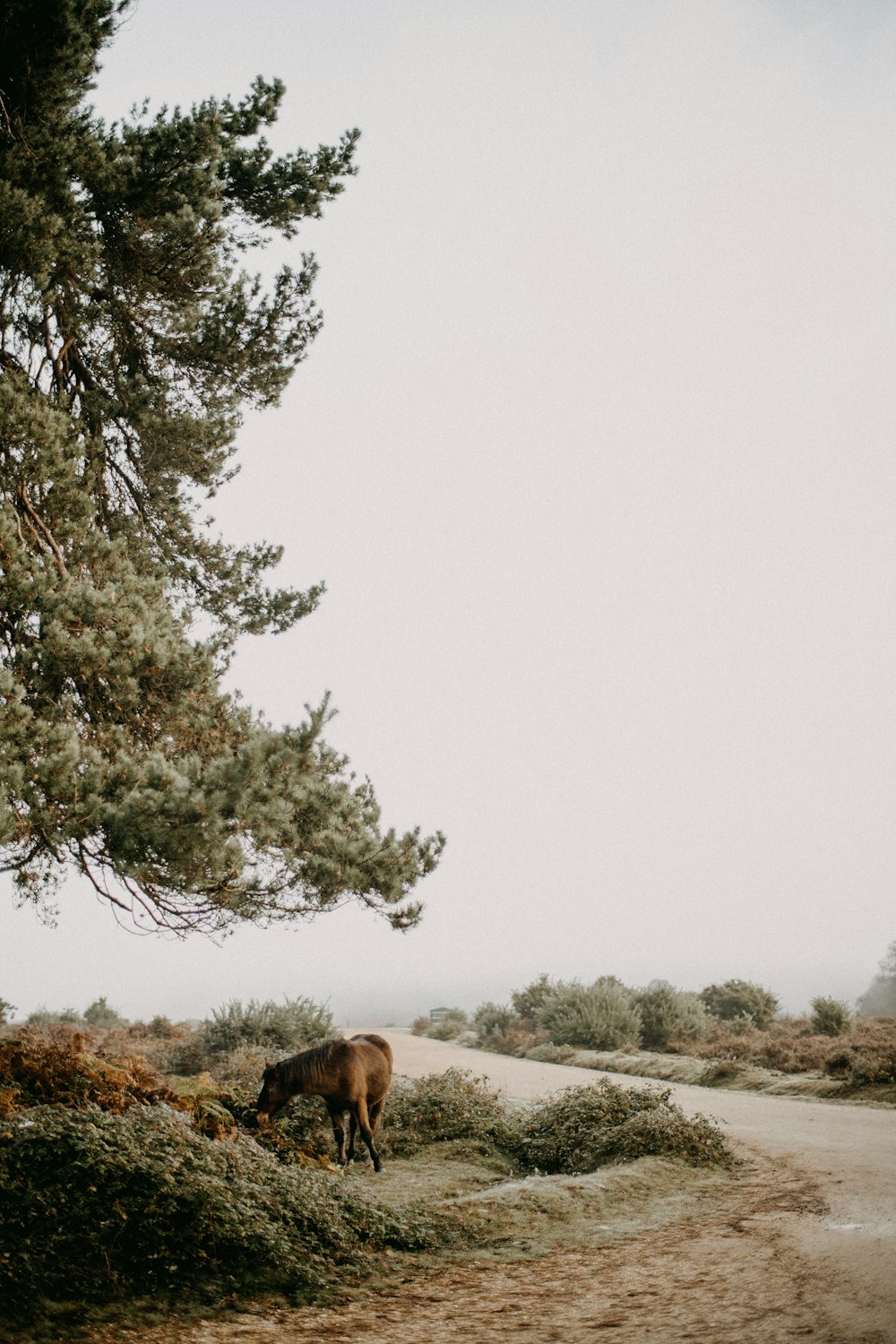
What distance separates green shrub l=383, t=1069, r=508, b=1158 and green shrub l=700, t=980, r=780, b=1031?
13.0 m

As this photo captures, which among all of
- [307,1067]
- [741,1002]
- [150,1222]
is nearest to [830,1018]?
[741,1002]

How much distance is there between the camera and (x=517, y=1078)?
540 inches

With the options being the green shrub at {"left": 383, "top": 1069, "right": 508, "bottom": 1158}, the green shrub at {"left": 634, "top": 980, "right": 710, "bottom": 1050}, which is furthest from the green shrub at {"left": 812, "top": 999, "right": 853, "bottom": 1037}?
the green shrub at {"left": 383, "top": 1069, "right": 508, "bottom": 1158}

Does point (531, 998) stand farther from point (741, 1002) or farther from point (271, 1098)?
point (271, 1098)

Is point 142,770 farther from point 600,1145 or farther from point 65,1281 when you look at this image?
point 600,1145

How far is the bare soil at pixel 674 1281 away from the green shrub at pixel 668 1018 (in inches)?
483

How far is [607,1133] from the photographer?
775 cm

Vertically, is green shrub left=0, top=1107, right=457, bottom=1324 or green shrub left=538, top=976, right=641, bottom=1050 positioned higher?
green shrub left=0, top=1107, right=457, bottom=1324

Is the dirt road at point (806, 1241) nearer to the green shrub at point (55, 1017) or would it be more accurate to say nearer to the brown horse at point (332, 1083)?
the brown horse at point (332, 1083)

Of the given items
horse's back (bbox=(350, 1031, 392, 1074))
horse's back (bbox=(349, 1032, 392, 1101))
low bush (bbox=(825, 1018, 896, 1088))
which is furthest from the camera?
low bush (bbox=(825, 1018, 896, 1088))

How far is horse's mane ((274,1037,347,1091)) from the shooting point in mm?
7316

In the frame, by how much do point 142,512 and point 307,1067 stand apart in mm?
6591

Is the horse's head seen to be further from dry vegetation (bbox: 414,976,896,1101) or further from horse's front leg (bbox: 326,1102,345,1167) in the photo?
dry vegetation (bbox: 414,976,896,1101)

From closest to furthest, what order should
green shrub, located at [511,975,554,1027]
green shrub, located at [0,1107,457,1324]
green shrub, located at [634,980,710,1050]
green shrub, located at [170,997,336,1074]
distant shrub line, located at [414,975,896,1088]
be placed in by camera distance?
green shrub, located at [0,1107,457,1324]
green shrub, located at [170,997,336,1074]
distant shrub line, located at [414,975,896,1088]
green shrub, located at [634,980,710,1050]
green shrub, located at [511,975,554,1027]
